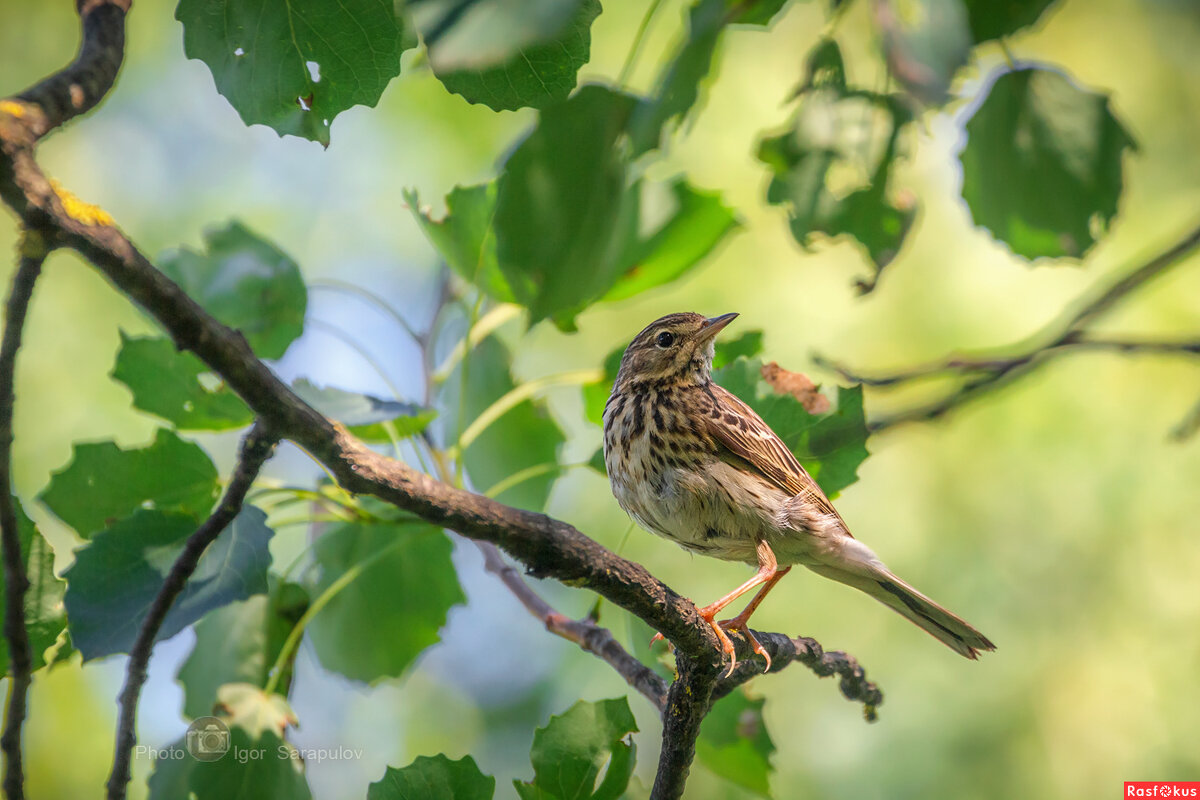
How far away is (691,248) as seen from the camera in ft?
10.3

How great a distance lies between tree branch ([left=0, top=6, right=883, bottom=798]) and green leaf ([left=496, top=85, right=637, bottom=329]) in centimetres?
55

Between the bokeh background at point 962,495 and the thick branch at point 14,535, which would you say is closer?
the thick branch at point 14,535

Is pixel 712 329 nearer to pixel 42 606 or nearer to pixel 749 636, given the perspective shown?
pixel 749 636

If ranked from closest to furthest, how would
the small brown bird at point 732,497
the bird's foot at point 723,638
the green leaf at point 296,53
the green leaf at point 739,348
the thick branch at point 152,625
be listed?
the green leaf at point 296,53
the thick branch at point 152,625
the bird's foot at point 723,638
the green leaf at point 739,348
the small brown bird at point 732,497

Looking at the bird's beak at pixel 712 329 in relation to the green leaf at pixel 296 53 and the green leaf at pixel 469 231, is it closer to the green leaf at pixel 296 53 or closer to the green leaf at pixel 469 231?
the green leaf at pixel 469 231

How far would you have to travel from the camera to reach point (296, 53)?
5.67 feet

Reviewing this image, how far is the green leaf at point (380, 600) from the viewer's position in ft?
10.5

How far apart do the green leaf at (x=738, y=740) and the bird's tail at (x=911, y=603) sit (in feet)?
2.56

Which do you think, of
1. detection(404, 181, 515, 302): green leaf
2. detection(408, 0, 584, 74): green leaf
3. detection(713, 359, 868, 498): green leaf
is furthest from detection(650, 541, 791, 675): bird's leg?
detection(408, 0, 584, 74): green leaf

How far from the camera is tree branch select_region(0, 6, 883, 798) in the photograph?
134cm

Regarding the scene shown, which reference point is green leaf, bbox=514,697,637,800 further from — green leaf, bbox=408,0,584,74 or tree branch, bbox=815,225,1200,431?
green leaf, bbox=408,0,584,74

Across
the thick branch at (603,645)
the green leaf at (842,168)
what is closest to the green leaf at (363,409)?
the thick branch at (603,645)

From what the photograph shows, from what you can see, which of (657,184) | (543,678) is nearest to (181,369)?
(657,184)

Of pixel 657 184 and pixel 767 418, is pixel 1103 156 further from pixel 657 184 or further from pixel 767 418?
pixel 657 184
